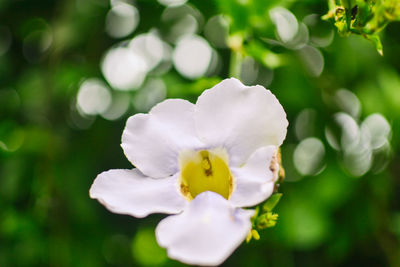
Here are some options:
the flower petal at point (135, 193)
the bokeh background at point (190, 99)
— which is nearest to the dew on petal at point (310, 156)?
the bokeh background at point (190, 99)

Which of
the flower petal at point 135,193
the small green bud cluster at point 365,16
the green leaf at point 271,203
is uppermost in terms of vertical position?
the small green bud cluster at point 365,16

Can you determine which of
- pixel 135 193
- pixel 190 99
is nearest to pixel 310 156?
pixel 190 99

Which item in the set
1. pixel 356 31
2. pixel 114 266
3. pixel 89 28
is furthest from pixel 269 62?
pixel 114 266

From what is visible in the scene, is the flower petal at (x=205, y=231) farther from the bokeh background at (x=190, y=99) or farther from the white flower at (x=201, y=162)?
the bokeh background at (x=190, y=99)

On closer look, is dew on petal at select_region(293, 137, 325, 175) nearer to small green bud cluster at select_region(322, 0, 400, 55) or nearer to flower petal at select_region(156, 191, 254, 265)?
small green bud cluster at select_region(322, 0, 400, 55)

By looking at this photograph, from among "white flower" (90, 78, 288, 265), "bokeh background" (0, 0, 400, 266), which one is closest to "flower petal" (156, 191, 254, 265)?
"white flower" (90, 78, 288, 265)

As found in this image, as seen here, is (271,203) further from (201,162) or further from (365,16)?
(365,16)
